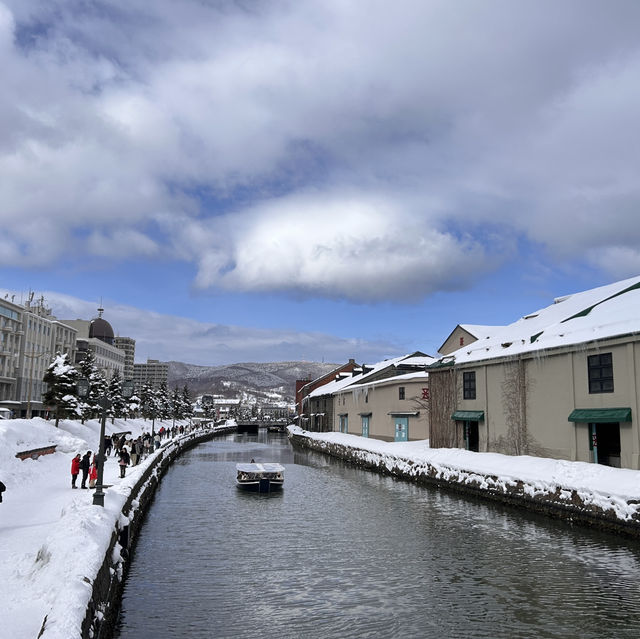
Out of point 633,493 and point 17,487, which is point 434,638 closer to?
point 633,493

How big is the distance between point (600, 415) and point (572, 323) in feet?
24.5

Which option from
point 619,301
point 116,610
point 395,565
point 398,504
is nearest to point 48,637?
point 116,610

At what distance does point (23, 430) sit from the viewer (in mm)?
38031

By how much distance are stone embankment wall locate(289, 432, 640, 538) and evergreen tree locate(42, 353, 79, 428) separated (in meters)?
28.9

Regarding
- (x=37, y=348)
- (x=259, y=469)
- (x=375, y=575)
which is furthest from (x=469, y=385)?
(x=37, y=348)

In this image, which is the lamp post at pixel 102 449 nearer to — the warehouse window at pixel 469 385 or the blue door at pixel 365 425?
the warehouse window at pixel 469 385

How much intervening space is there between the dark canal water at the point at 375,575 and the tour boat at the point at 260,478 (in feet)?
20.8

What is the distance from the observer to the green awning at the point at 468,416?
4059 centimetres

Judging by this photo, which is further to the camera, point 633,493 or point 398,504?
point 398,504

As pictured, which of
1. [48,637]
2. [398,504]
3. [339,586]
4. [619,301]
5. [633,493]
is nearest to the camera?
[48,637]

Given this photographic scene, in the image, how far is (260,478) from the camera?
3684 centimetres

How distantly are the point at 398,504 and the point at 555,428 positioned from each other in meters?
9.99

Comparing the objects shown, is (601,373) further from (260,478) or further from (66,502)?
(66,502)

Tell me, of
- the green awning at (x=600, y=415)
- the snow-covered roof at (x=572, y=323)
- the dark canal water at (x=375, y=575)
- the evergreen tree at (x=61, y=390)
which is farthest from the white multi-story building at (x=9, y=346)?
the green awning at (x=600, y=415)
